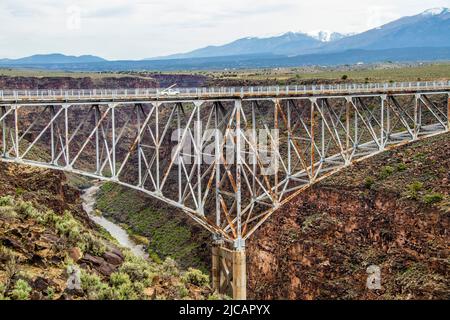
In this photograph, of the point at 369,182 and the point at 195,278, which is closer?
the point at 195,278

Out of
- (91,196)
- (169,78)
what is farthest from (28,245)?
(169,78)

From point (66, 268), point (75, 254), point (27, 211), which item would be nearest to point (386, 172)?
point (27, 211)

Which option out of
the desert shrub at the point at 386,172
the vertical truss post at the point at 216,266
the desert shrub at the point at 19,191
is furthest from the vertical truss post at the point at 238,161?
the desert shrub at the point at 386,172

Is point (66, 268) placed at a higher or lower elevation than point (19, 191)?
higher

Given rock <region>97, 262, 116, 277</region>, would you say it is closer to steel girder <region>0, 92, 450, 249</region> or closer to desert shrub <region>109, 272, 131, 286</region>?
desert shrub <region>109, 272, 131, 286</region>

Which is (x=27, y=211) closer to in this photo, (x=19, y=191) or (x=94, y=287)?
(x=94, y=287)
